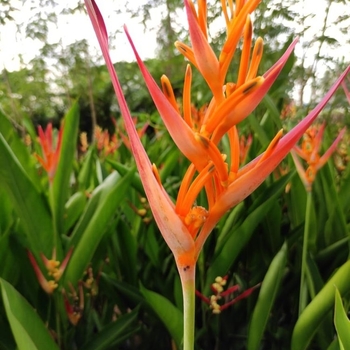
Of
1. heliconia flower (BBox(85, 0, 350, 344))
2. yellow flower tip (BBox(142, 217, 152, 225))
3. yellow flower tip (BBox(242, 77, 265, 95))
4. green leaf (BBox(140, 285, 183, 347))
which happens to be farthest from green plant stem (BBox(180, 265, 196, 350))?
yellow flower tip (BBox(142, 217, 152, 225))

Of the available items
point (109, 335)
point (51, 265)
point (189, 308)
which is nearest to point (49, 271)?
point (51, 265)

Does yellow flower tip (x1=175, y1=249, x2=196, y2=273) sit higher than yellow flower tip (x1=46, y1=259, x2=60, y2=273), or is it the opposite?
yellow flower tip (x1=175, y1=249, x2=196, y2=273)

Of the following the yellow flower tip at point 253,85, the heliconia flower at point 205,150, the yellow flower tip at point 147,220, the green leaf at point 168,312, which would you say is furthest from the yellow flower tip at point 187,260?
the yellow flower tip at point 147,220

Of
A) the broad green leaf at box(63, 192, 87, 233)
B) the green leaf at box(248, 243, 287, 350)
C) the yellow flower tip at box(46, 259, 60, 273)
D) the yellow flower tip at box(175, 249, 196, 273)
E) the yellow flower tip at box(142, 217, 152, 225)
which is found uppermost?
the yellow flower tip at box(175, 249, 196, 273)

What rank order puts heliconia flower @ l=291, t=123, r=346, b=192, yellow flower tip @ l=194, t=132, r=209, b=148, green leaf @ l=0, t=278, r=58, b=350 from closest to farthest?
yellow flower tip @ l=194, t=132, r=209, b=148 < green leaf @ l=0, t=278, r=58, b=350 < heliconia flower @ l=291, t=123, r=346, b=192

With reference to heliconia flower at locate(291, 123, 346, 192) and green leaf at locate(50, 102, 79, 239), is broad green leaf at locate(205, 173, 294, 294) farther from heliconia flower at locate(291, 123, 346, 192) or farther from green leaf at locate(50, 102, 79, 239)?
green leaf at locate(50, 102, 79, 239)
